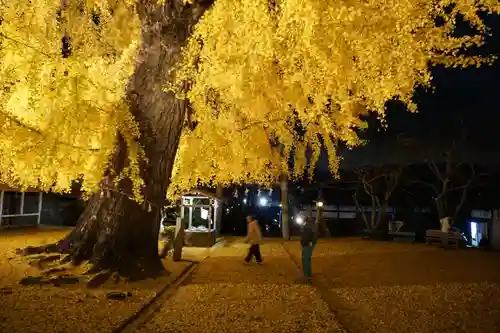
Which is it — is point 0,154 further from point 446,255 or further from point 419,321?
point 446,255

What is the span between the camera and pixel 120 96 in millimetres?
10672

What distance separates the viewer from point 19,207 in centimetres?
2288

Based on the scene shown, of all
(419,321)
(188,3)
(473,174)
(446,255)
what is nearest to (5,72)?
(188,3)

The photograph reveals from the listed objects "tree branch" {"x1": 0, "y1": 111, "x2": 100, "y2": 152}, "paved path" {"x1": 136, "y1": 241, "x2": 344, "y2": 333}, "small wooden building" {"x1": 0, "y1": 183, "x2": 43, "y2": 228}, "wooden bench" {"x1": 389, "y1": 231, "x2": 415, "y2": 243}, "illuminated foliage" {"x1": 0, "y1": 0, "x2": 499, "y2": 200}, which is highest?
"illuminated foliage" {"x1": 0, "y1": 0, "x2": 499, "y2": 200}

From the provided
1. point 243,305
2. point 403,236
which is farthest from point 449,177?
point 243,305

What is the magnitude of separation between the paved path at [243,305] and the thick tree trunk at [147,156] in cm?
162

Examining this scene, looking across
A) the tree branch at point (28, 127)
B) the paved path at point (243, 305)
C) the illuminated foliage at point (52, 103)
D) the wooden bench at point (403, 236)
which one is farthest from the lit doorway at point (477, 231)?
the tree branch at point (28, 127)

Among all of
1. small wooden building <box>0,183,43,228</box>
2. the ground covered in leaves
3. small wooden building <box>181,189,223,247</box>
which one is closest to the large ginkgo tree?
the ground covered in leaves

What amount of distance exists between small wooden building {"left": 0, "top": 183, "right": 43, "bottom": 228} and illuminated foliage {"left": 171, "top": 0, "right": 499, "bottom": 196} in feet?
35.6

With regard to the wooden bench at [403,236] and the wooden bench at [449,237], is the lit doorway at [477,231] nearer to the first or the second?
the wooden bench at [403,236]

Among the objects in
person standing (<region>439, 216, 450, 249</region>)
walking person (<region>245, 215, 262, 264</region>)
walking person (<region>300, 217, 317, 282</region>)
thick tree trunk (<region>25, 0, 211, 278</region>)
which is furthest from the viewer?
person standing (<region>439, 216, 450, 249</region>)

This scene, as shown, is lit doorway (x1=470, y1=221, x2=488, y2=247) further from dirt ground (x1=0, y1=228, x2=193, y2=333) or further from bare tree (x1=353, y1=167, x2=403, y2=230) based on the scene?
dirt ground (x1=0, y1=228, x2=193, y2=333)

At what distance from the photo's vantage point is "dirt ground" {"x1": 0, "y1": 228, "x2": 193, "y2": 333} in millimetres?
6023

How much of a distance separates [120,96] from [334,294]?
6811 mm
